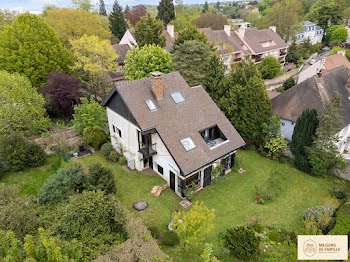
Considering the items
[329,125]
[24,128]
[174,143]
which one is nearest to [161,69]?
[174,143]

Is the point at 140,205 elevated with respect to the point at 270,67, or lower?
lower

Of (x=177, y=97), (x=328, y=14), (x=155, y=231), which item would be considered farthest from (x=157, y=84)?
(x=328, y=14)

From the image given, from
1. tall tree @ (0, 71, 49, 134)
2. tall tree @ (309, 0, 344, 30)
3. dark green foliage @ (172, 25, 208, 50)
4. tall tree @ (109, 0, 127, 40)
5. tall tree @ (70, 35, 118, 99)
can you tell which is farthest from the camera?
tall tree @ (309, 0, 344, 30)

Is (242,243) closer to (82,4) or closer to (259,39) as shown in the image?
(259,39)

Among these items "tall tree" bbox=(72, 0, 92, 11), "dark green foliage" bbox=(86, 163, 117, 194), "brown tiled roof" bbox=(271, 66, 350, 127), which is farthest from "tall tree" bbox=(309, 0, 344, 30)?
"dark green foliage" bbox=(86, 163, 117, 194)

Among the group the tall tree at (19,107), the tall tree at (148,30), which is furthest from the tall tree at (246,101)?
the tall tree at (19,107)

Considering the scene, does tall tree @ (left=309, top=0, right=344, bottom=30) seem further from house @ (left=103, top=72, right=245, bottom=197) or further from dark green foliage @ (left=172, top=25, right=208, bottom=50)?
house @ (left=103, top=72, right=245, bottom=197)

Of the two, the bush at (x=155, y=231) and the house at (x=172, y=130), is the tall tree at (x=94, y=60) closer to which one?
the house at (x=172, y=130)
